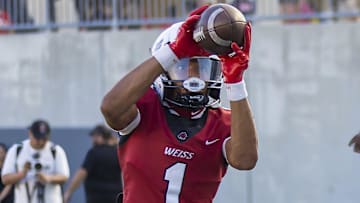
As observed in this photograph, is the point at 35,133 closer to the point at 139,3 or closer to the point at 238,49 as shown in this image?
the point at 139,3

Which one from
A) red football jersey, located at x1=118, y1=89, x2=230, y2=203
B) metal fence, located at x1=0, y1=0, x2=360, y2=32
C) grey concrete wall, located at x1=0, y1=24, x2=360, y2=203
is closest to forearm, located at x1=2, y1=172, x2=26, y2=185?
grey concrete wall, located at x1=0, y1=24, x2=360, y2=203

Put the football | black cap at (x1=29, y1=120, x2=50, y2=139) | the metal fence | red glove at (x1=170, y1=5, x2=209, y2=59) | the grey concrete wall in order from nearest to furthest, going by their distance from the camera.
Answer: the football → red glove at (x1=170, y1=5, x2=209, y2=59) → black cap at (x1=29, y1=120, x2=50, y2=139) → the grey concrete wall → the metal fence

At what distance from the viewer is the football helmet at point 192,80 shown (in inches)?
161

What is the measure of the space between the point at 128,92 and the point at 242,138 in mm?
525

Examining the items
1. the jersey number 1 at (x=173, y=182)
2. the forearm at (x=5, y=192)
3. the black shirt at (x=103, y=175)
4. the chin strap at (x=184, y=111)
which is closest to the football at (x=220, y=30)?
the chin strap at (x=184, y=111)

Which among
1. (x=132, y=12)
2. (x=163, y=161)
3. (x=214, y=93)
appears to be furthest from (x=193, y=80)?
(x=132, y=12)

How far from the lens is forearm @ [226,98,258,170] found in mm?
4023

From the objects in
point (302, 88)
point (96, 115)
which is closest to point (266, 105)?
point (302, 88)

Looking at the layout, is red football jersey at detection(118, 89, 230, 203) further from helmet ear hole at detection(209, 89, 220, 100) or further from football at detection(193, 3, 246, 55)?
football at detection(193, 3, 246, 55)

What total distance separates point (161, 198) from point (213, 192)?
265 millimetres

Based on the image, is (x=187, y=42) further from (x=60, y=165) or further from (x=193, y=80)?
(x=60, y=165)

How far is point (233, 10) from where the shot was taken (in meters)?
3.82

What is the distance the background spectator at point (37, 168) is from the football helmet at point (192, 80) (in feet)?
17.4

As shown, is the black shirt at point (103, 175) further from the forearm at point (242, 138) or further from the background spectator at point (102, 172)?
the forearm at point (242, 138)
